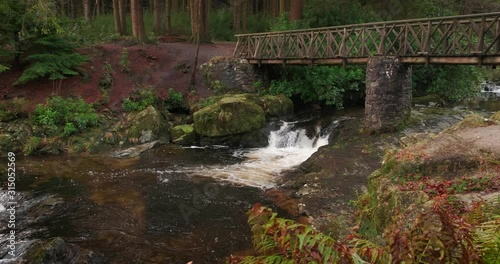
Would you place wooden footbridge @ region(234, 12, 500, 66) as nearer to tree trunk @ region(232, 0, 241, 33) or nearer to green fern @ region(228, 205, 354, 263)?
tree trunk @ region(232, 0, 241, 33)

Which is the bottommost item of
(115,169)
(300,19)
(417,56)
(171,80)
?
(115,169)

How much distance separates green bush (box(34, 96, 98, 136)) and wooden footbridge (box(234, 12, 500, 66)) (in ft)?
26.9

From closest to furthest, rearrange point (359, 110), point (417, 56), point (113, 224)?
point (113, 224), point (417, 56), point (359, 110)

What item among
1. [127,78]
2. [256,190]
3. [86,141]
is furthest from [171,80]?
[256,190]

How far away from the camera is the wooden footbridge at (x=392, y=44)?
11.3 metres

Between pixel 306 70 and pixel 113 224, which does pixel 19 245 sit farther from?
pixel 306 70

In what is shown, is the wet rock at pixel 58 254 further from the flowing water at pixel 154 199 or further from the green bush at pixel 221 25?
the green bush at pixel 221 25

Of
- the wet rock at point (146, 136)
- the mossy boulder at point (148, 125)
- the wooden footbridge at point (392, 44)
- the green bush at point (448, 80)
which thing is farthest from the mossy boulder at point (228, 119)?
the green bush at point (448, 80)

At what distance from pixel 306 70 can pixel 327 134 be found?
16.0 ft

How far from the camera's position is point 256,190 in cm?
1112

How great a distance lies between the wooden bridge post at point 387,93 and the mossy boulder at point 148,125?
27.5 ft

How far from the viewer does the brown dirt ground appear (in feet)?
57.6

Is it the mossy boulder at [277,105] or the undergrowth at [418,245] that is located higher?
the undergrowth at [418,245]

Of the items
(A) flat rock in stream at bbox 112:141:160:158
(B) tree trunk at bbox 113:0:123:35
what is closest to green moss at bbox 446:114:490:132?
(A) flat rock in stream at bbox 112:141:160:158
